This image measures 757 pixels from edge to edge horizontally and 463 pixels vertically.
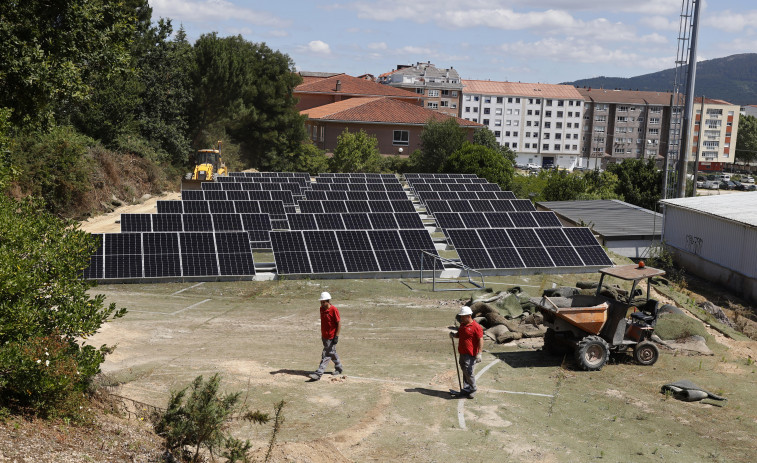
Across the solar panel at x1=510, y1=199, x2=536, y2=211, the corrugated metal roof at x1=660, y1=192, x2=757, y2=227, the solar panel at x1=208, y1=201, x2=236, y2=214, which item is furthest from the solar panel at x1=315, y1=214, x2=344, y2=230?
the corrugated metal roof at x1=660, y1=192, x2=757, y2=227

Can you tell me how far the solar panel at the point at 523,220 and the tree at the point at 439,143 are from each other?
114ft

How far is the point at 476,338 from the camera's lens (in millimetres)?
12234

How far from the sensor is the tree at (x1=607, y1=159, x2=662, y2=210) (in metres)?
57.5

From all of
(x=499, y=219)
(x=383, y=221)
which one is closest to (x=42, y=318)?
(x=383, y=221)

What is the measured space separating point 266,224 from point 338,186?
60.6ft

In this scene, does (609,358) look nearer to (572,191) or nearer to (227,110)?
(572,191)

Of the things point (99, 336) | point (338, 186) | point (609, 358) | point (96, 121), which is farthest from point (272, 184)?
point (609, 358)

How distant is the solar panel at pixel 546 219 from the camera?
31.7m

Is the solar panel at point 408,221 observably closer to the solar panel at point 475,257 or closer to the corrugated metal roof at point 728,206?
the solar panel at point 475,257

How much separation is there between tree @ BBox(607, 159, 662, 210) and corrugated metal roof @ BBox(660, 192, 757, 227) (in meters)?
24.2

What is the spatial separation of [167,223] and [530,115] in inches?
5286

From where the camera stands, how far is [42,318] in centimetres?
936

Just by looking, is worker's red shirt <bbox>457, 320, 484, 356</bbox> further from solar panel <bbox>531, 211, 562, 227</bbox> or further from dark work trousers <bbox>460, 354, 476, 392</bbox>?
solar panel <bbox>531, 211, 562, 227</bbox>

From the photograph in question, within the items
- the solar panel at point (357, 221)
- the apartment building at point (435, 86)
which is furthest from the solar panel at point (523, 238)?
the apartment building at point (435, 86)
